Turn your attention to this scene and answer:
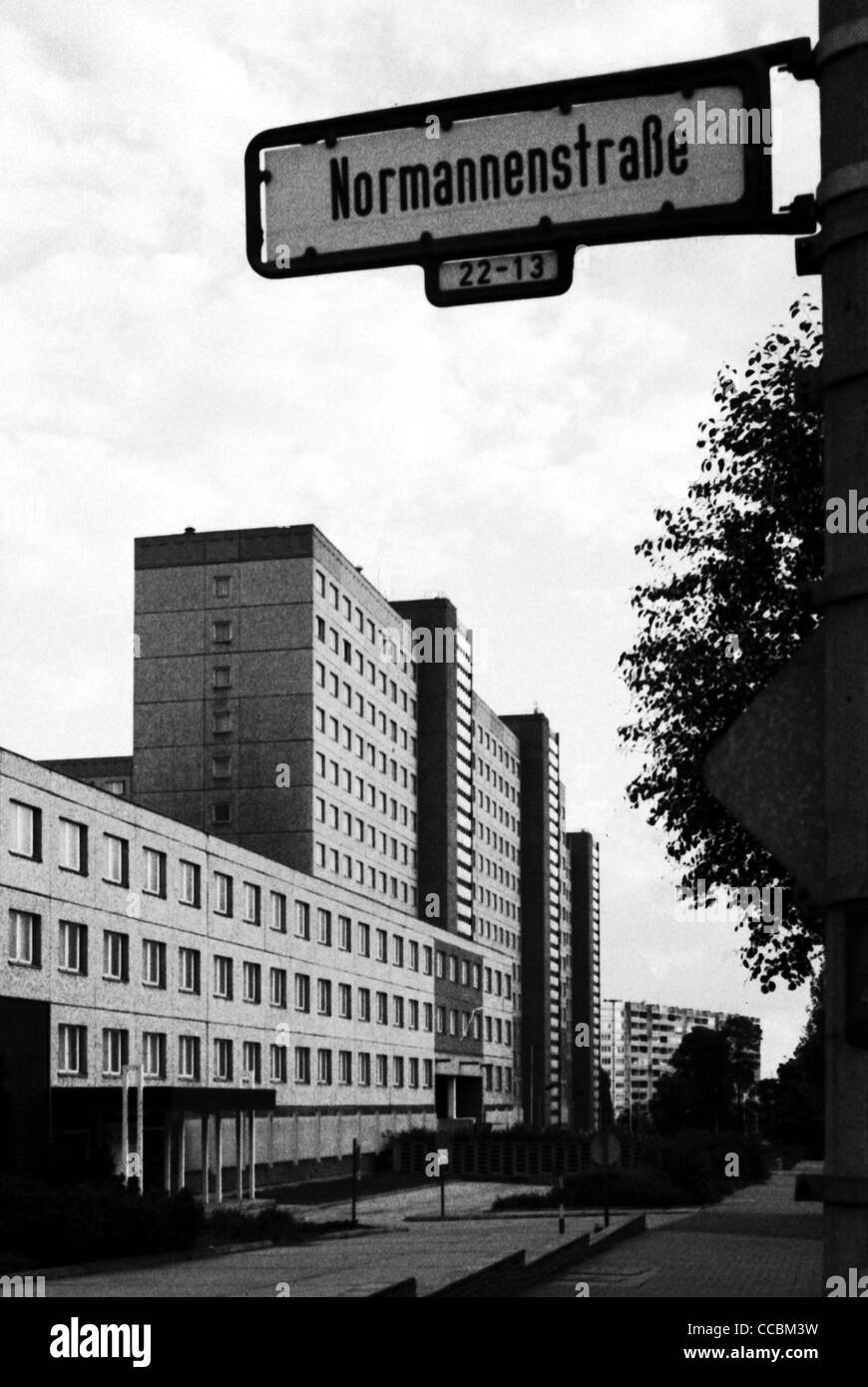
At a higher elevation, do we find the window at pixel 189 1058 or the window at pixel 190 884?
the window at pixel 190 884

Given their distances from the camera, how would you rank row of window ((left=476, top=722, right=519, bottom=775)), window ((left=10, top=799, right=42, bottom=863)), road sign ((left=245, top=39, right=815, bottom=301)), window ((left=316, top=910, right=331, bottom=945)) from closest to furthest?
road sign ((left=245, top=39, right=815, bottom=301)), window ((left=10, top=799, right=42, bottom=863)), window ((left=316, top=910, right=331, bottom=945)), row of window ((left=476, top=722, right=519, bottom=775))

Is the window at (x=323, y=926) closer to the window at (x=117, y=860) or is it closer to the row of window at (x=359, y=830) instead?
the row of window at (x=359, y=830)

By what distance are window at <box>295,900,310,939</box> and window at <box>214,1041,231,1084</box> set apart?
11.3 meters

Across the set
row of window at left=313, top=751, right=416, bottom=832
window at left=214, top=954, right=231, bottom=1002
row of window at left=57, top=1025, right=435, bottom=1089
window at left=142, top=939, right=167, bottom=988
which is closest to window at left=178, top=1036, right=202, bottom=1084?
row of window at left=57, top=1025, right=435, bottom=1089

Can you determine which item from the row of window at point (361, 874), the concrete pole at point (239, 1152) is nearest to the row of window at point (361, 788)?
the row of window at point (361, 874)

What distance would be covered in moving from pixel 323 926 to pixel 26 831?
3457cm

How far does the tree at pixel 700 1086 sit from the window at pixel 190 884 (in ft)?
191

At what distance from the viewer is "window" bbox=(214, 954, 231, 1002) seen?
6894 centimetres

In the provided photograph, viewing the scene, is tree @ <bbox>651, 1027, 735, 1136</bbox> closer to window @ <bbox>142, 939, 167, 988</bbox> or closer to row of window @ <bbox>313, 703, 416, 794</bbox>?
row of window @ <bbox>313, 703, 416, 794</bbox>

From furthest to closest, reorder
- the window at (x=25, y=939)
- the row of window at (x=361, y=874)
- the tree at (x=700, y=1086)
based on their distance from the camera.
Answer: the tree at (x=700, y=1086) < the row of window at (x=361, y=874) < the window at (x=25, y=939)

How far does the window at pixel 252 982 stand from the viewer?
72938 millimetres

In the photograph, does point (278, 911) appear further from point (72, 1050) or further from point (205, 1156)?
point (72, 1050)
